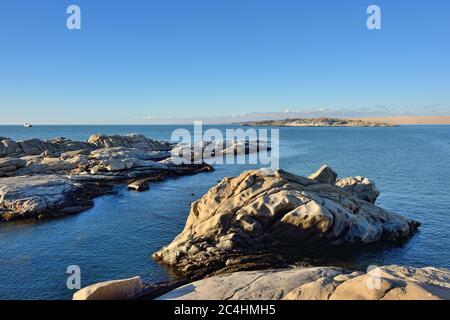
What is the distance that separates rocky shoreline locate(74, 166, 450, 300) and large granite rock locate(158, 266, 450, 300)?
0.27 ft

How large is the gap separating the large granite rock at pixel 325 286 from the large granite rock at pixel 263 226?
18.9 feet

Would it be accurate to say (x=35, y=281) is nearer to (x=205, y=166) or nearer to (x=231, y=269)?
(x=231, y=269)

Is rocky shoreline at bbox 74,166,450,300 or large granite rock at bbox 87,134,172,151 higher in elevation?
large granite rock at bbox 87,134,172,151

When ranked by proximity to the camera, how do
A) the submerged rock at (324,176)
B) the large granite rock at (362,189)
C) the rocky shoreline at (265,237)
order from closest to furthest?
the rocky shoreline at (265,237), the submerged rock at (324,176), the large granite rock at (362,189)

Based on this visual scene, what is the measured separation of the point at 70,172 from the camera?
209ft

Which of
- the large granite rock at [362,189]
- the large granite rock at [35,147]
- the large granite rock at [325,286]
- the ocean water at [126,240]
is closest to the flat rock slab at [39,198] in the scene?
the ocean water at [126,240]

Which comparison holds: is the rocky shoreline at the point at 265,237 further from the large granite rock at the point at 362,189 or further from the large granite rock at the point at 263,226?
the large granite rock at the point at 362,189

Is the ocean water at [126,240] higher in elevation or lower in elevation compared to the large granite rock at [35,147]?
lower

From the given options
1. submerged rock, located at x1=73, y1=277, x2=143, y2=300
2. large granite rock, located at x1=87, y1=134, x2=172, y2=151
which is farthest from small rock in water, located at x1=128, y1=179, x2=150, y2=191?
large granite rock, located at x1=87, y1=134, x2=172, y2=151

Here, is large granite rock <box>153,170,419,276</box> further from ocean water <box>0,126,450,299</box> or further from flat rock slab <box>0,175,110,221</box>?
flat rock slab <box>0,175,110,221</box>

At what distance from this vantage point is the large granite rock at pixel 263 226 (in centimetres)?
2777

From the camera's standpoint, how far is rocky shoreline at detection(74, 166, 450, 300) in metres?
19.7

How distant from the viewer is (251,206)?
2958cm
